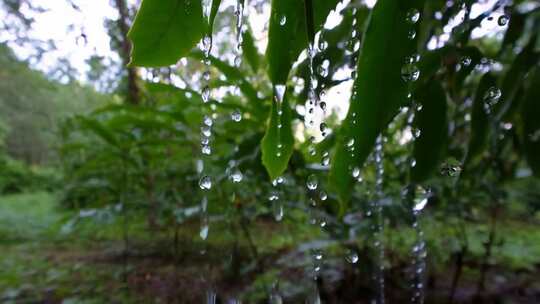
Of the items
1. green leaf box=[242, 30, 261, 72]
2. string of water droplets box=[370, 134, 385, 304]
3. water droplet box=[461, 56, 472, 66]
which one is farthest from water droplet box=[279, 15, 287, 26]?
string of water droplets box=[370, 134, 385, 304]

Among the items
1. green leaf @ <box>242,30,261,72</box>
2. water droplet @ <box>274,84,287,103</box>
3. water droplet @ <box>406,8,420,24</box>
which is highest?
green leaf @ <box>242,30,261,72</box>

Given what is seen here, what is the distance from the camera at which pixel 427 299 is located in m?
1.13

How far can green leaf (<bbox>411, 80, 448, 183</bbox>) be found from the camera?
564 mm

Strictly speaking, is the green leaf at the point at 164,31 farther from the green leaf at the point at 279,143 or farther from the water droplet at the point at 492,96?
the water droplet at the point at 492,96

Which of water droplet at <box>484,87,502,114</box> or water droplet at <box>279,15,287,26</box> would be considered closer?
water droplet at <box>279,15,287,26</box>

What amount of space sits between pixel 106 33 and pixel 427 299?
1945mm

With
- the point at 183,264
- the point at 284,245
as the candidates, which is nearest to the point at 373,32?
the point at 183,264

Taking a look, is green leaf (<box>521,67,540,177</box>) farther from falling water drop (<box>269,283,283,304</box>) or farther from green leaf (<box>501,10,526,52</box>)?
falling water drop (<box>269,283,283,304</box>)

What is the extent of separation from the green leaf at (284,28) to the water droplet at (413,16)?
88mm

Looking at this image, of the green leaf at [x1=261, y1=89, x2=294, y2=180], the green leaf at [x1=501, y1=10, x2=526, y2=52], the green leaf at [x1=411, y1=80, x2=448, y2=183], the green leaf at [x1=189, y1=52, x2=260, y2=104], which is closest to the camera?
the green leaf at [x1=261, y1=89, x2=294, y2=180]

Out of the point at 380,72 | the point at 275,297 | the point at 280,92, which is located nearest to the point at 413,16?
the point at 380,72

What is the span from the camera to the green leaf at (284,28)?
1.16ft

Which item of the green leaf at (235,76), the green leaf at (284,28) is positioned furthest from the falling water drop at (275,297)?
the green leaf at (284,28)

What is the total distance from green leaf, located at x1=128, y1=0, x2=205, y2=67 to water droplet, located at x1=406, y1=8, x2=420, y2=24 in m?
0.17
